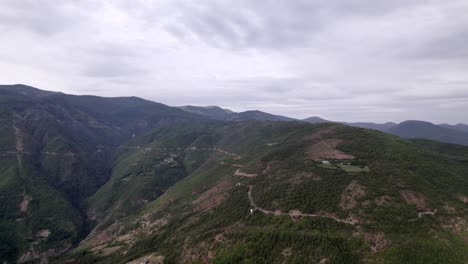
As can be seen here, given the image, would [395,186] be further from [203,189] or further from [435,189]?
[203,189]

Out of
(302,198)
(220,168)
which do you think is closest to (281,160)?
(302,198)

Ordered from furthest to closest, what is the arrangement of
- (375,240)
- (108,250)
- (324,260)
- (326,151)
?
(326,151) → (108,250) → (375,240) → (324,260)

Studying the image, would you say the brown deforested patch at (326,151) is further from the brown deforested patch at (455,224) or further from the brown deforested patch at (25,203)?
the brown deforested patch at (25,203)

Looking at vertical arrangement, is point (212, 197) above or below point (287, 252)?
below

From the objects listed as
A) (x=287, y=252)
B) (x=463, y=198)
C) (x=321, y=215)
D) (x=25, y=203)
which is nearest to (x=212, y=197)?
(x=321, y=215)

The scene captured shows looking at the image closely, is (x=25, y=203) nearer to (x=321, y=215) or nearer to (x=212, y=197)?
(x=212, y=197)
